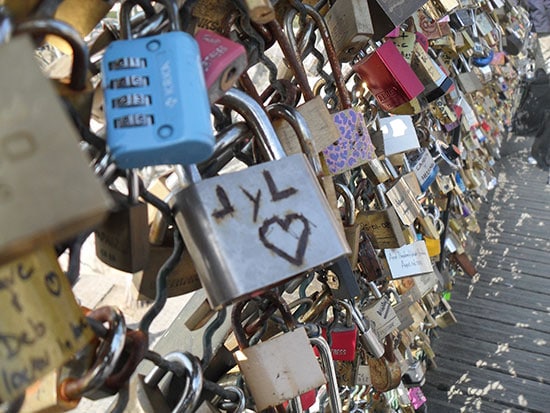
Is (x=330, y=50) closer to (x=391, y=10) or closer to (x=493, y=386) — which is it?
(x=391, y=10)

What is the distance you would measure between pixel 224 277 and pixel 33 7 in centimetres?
21

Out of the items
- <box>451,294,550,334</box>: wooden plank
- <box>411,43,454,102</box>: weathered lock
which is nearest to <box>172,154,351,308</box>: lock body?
<box>411,43,454,102</box>: weathered lock

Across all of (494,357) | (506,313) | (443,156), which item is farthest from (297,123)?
(506,313)

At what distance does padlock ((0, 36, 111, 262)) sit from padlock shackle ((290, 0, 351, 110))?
0.50m

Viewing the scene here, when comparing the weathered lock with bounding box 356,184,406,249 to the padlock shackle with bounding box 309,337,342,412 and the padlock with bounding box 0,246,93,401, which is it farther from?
the padlock with bounding box 0,246,93,401

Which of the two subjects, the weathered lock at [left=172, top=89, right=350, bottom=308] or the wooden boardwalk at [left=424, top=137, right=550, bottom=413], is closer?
the weathered lock at [left=172, top=89, right=350, bottom=308]

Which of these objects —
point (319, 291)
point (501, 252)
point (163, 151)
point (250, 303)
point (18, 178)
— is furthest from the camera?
point (501, 252)

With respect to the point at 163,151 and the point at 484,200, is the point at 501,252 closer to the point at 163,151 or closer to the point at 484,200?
the point at 484,200

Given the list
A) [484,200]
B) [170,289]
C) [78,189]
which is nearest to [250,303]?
[170,289]

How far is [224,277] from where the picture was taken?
1.35 feet

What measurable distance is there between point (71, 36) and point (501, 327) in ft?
7.31

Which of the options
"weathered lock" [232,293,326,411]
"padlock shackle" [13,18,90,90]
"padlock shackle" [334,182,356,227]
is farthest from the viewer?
"padlock shackle" [334,182,356,227]

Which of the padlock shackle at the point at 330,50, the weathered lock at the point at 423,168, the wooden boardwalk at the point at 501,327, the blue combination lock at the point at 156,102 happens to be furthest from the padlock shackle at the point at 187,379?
the wooden boardwalk at the point at 501,327

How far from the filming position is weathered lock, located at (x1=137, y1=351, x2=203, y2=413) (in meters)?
0.47
